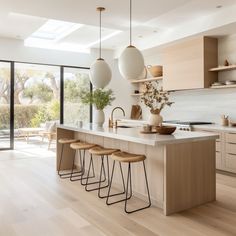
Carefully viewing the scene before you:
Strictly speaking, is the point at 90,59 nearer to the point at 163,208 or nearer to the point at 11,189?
the point at 11,189

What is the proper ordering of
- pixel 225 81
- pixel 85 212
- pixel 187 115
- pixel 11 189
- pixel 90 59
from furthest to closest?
pixel 90 59, pixel 187 115, pixel 225 81, pixel 11 189, pixel 85 212

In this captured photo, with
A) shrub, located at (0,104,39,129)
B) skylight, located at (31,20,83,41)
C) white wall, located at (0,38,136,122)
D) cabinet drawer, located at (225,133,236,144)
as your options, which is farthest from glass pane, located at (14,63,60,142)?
cabinet drawer, located at (225,133,236,144)

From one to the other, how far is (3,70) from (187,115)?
16.0 feet

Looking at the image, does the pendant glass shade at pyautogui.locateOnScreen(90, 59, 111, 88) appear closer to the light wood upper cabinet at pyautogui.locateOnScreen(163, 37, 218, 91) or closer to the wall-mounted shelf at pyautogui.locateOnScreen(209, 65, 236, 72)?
the light wood upper cabinet at pyautogui.locateOnScreen(163, 37, 218, 91)

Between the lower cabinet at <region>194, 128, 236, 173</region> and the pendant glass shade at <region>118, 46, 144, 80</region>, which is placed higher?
the pendant glass shade at <region>118, 46, 144, 80</region>

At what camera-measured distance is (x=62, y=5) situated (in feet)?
13.7

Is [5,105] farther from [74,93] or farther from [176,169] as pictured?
[176,169]

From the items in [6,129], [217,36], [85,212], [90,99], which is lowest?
[85,212]

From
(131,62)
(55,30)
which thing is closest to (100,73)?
(131,62)

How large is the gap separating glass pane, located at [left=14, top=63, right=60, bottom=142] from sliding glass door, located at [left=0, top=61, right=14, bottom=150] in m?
0.16

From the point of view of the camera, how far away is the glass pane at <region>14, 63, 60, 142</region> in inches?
283

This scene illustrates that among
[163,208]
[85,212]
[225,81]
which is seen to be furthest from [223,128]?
[85,212]

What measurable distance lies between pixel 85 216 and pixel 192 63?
400 centimetres

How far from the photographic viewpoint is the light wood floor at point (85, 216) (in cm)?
261
